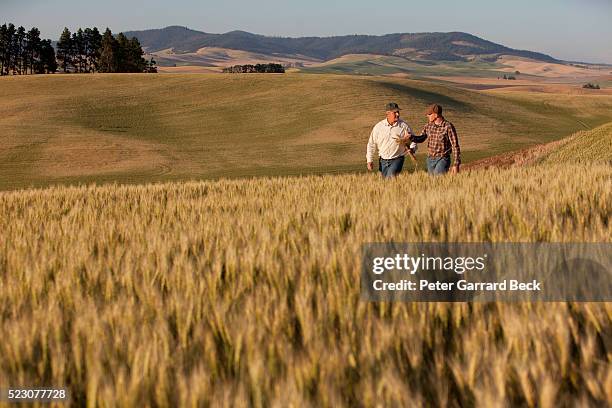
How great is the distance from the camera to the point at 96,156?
41125 millimetres

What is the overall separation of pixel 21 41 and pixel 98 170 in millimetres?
104057

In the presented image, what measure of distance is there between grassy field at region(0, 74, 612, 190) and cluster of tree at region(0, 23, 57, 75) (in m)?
52.2

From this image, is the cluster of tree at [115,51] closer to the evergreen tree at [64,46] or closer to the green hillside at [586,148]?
the evergreen tree at [64,46]

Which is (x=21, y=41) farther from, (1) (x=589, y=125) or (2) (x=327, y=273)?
(2) (x=327, y=273)

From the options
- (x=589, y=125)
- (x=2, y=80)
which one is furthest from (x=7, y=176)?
(x=589, y=125)

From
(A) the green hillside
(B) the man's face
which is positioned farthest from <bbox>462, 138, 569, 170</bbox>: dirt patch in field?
(B) the man's face

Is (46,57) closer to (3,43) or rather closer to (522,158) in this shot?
(3,43)

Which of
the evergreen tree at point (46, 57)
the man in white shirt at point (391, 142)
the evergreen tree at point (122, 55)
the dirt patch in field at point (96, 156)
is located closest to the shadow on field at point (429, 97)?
the dirt patch in field at point (96, 156)

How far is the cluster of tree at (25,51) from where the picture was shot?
12006 cm

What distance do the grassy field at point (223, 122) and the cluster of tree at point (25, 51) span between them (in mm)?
52203

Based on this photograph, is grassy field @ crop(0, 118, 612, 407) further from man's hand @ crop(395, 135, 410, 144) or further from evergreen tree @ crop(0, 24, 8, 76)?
evergreen tree @ crop(0, 24, 8, 76)

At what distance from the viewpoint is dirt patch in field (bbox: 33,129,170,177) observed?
37.3m

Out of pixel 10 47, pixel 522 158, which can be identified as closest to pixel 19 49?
pixel 10 47

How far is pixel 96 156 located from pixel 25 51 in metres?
98.6
